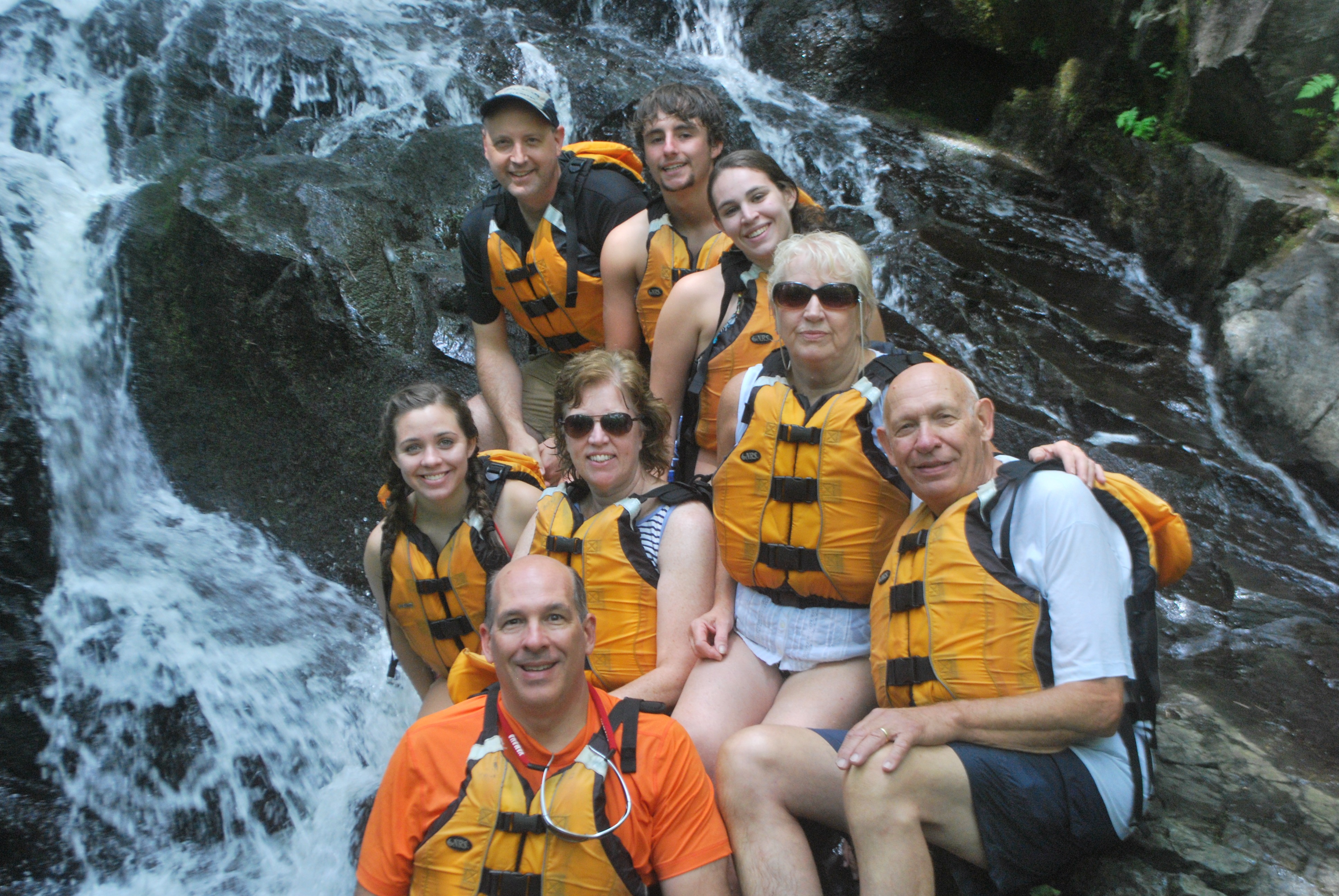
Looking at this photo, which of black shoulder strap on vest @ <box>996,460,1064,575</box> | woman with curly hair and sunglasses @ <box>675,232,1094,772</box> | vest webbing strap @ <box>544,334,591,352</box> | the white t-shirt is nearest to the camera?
the white t-shirt

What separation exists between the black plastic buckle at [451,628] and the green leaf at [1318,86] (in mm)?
5892

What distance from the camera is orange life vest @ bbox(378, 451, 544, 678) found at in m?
3.39

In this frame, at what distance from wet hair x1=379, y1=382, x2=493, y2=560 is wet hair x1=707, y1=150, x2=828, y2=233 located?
1119 millimetres

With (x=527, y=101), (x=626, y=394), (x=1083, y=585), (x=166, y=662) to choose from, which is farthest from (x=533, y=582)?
(x=166, y=662)

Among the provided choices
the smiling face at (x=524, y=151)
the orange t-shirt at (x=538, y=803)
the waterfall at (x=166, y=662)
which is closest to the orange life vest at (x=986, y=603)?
the orange t-shirt at (x=538, y=803)

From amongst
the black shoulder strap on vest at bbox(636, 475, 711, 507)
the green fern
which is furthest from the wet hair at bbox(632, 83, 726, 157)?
the green fern

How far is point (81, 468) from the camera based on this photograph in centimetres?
523

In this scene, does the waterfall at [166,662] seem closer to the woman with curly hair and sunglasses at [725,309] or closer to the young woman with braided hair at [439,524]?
the young woman with braided hair at [439,524]

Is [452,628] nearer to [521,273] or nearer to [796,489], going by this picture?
[796,489]

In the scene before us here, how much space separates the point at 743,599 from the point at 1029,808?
1031mm

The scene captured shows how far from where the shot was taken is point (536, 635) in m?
2.34

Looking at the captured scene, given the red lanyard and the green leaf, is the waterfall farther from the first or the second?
the green leaf

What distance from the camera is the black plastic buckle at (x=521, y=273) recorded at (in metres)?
4.14

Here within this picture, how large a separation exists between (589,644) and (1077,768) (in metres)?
1.18
